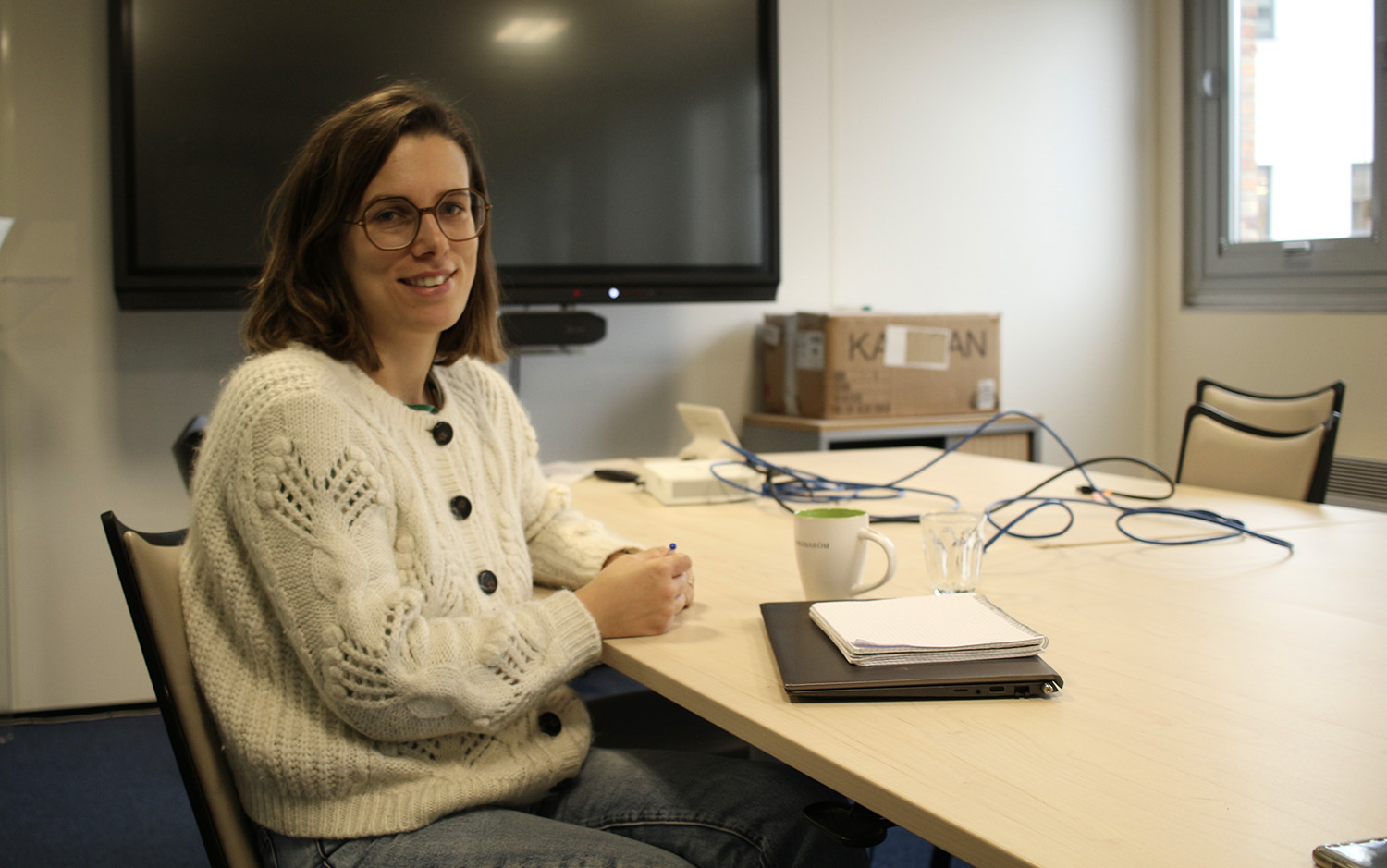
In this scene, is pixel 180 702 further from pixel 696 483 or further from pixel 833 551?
pixel 696 483

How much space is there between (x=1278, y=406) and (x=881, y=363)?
1231mm

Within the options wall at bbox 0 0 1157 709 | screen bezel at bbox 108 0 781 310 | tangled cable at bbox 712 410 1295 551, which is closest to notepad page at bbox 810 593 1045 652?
tangled cable at bbox 712 410 1295 551

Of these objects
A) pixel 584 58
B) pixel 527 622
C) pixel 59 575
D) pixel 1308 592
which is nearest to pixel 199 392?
pixel 59 575

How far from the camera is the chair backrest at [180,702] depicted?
3.19 ft

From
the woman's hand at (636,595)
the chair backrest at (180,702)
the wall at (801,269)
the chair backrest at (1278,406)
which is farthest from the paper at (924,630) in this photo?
the wall at (801,269)

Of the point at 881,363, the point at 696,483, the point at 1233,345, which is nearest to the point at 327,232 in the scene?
the point at 696,483

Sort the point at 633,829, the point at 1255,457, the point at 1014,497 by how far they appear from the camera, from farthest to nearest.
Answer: the point at 1255,457
the point at 1014,497
the point at 633,829

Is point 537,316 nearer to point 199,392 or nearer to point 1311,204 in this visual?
point 199,392

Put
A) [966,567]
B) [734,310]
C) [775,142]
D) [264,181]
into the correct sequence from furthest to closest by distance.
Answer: [734,310] < [775,142] < [264,181] < [966,567]

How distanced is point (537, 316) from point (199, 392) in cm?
97

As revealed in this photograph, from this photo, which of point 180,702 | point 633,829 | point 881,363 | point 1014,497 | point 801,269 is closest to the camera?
point 180,702

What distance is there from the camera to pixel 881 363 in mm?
3342

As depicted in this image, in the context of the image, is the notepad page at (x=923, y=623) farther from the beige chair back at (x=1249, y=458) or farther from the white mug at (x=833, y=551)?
the beige chair back at (x=1249, y=458)

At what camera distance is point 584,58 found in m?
3.11
